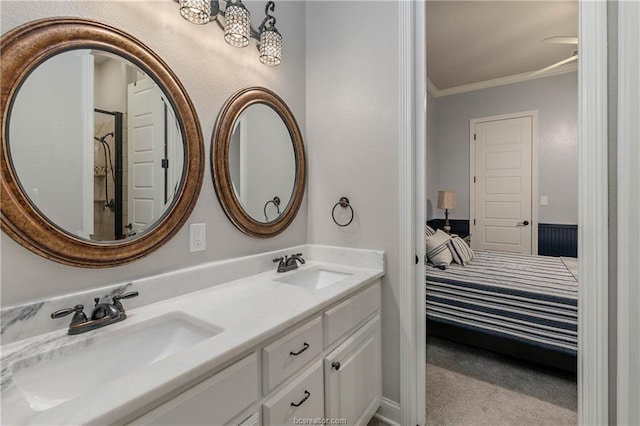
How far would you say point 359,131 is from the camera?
1.73 metres

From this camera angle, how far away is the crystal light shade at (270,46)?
1.56 m

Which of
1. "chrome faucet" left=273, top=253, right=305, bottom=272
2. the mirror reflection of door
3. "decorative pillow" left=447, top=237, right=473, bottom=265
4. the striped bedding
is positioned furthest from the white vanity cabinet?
"decorative pillow" left=447, top=237, right=473, bottom=265

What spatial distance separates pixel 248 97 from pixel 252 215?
63cm

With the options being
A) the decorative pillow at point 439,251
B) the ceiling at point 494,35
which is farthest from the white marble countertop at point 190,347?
the ceiling at point 494,35

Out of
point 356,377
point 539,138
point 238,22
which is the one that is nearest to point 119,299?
point 356,377

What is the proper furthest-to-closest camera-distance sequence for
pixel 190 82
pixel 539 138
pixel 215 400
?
pixel 539 138 < pixel 190 82 < pixel 215 400

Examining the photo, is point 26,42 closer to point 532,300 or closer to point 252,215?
point 252,215

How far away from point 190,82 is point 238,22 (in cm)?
38

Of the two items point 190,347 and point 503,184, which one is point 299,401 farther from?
point 503,184

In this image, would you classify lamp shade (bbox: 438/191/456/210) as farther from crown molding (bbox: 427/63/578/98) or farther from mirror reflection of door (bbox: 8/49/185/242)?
mirror reflection of door (bbox: 8/49/185/242)

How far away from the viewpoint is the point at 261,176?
168cm

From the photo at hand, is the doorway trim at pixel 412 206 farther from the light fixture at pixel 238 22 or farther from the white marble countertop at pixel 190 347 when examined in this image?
the light fixture at pixel 238 22

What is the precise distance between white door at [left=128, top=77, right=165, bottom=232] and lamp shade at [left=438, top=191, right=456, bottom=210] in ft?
12.5

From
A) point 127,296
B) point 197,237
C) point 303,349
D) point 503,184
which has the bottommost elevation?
point 303,349
